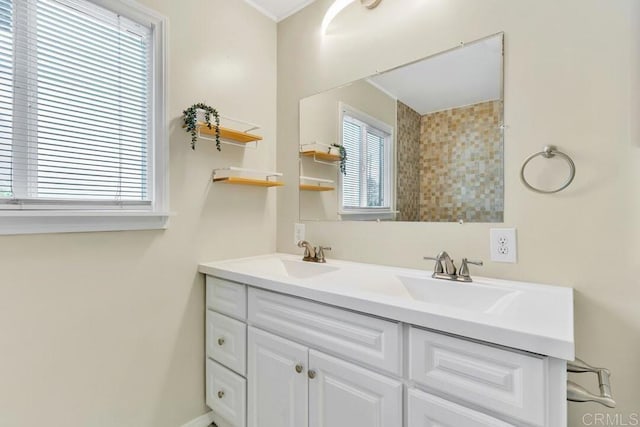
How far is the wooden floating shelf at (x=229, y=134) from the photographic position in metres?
1.66

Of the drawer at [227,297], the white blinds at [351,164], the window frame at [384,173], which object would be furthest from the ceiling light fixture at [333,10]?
the drawer at [227,297]

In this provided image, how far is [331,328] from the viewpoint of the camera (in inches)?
44.0

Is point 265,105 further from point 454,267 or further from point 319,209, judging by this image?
point 454,267

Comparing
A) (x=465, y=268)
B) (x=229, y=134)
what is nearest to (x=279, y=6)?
(x=229, y=134)

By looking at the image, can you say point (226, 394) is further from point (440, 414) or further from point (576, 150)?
point (576, 150)

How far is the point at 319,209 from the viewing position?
6.26ft

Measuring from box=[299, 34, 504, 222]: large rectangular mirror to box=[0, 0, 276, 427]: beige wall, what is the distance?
44 cm

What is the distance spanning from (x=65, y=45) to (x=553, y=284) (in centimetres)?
215

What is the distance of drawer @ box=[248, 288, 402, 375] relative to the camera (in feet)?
3.18

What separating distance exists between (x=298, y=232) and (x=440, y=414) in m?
1.31

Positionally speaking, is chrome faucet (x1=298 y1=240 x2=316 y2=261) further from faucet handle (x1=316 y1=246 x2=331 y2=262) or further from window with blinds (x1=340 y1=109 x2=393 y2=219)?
window with blinds (x1=340 y1=109 x2=393 y2=219)

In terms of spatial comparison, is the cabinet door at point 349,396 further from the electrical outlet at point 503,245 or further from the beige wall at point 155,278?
the beige wall at point 155,278

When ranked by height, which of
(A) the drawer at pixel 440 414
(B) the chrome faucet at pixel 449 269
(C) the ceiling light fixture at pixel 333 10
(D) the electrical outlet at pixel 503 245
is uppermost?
(C) the ceiling light fixture at pixel 333 10

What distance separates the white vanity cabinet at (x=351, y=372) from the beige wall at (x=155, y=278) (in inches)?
7.8
